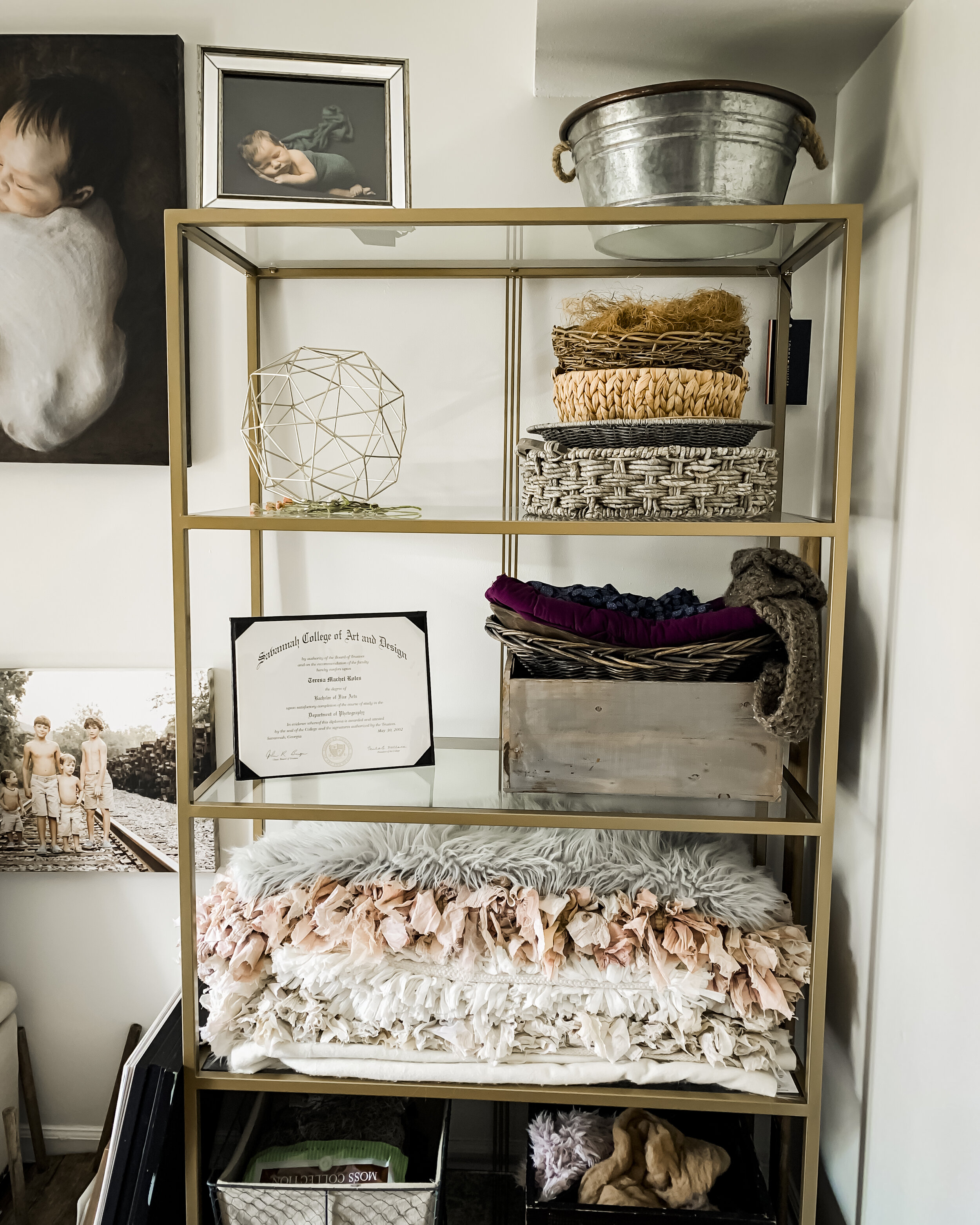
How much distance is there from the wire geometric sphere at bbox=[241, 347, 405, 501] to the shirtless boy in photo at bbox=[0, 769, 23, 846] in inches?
29.1

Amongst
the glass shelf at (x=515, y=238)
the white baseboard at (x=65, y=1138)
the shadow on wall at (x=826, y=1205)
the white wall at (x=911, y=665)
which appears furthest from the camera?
the white baseboard at (x=65, y=1138)

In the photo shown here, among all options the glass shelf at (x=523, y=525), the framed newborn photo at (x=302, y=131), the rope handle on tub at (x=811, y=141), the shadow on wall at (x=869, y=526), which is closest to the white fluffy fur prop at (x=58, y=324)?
the framed newborn photo at (x=302, y=131)

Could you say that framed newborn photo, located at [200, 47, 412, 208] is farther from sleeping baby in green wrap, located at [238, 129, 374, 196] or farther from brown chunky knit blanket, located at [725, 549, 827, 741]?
brown chunky knit blanket, located at [725, 549, 827, 741]

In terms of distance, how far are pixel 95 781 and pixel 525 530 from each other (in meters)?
1.01

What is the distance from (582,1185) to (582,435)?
42.9 inches

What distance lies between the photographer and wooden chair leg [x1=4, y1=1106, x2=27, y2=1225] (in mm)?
1552

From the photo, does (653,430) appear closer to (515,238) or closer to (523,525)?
(523,525)

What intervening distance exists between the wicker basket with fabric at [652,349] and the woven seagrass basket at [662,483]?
12 centimetres

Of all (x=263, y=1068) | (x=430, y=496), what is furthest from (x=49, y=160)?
(x=263, y=1068)

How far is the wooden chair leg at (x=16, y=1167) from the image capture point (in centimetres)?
155

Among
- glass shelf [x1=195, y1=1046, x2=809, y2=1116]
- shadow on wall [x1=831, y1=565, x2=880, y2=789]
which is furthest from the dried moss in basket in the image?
glass shelf [x1=195, y1=1046, x2=809, y2=1116]

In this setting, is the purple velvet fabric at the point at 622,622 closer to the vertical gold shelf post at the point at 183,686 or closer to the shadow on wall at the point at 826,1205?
the vertical gold shelf post at the point at 183,686

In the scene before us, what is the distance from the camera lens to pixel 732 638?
1.24 metres

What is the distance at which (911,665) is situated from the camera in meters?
1.17
